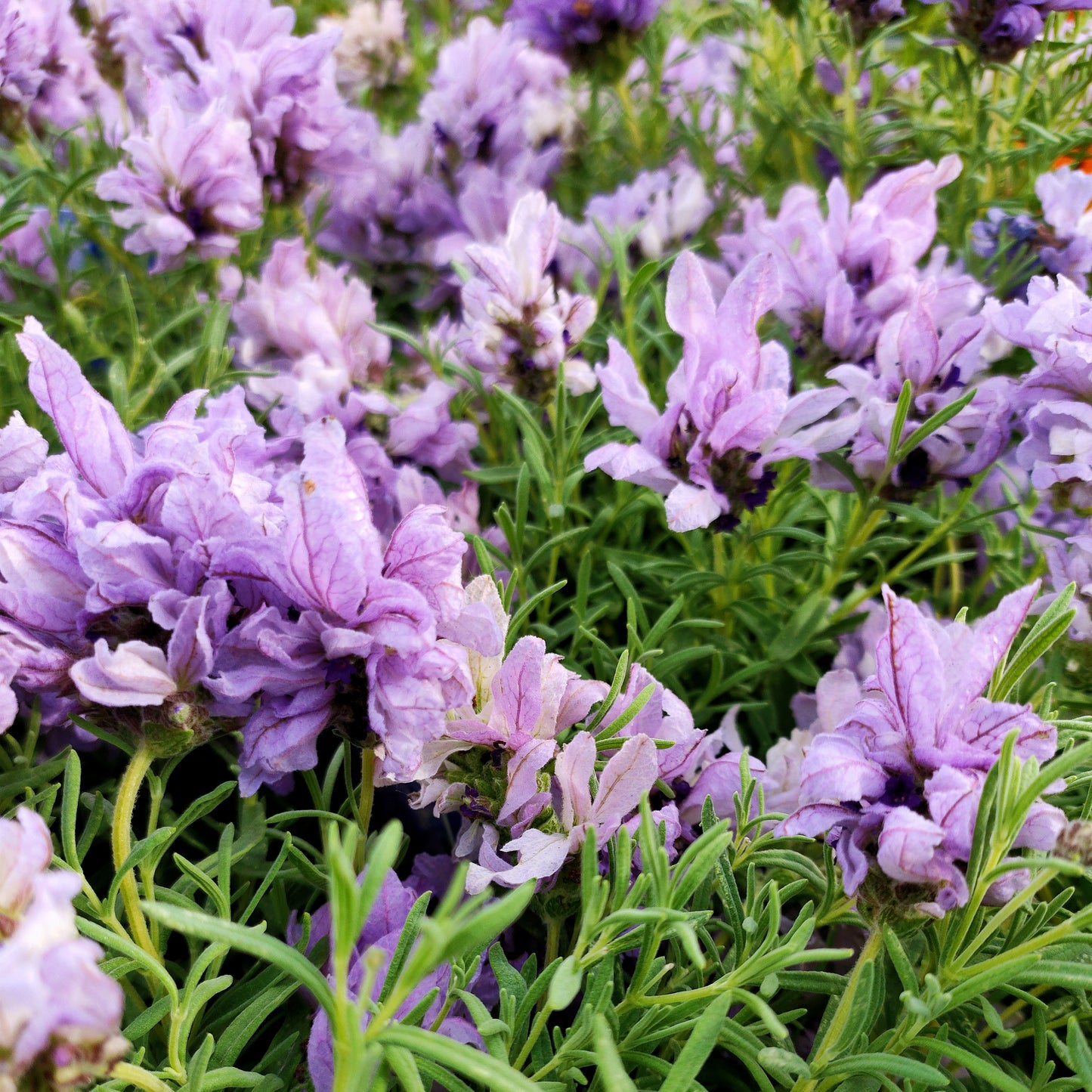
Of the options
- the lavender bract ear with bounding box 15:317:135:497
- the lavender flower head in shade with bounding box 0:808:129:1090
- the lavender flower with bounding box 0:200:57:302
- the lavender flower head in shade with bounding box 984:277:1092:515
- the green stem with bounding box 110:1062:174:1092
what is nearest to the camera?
the lavender flower head in shade with bounding box 0:808:129:1090

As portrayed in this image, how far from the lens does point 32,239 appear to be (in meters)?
1.16

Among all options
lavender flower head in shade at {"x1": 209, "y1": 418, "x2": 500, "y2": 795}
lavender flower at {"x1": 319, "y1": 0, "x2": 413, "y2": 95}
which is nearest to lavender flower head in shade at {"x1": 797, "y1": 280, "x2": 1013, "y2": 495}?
lavender flower head in shade at {"x1": 209, "y1": 418, "x2": 500, "y2": 795}

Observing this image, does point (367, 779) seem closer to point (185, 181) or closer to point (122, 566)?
point (122, 566)

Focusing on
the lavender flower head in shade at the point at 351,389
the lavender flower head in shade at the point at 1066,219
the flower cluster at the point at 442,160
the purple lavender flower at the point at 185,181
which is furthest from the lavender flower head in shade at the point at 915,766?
the flower cluster at the point at 442,160

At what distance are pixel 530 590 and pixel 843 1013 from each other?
411 mm

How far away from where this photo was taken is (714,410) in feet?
2.44

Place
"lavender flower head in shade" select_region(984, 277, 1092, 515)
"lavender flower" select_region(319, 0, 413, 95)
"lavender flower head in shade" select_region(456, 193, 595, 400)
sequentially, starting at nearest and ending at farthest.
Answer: "lavender flower head in shade" select_region(984, 277, 1092, 515) → "lavender flower head in shade" select_region(456, 193, 595, 400) → "lavender flower" select_region(319, 0, 413, 95)

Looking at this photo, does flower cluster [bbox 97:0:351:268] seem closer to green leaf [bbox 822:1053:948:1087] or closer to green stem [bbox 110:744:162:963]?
green stem [bbox 110:744:162:963]

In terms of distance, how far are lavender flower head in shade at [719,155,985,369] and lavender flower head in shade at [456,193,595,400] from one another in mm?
183


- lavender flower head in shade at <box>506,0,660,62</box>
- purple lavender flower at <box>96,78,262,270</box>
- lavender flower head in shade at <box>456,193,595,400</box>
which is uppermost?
lavender flower head in shade at <box>506,0,660,62</box>

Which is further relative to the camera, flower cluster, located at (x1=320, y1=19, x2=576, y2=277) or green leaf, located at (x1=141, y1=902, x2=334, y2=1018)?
flower cluster, located at (x1=320, y1=19, x2=576, y2=277)

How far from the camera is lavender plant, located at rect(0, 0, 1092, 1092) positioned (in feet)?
1.68

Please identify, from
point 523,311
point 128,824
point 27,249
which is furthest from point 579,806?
point 27,249

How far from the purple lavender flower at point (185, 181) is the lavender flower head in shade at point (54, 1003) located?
71cm
